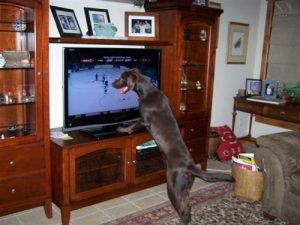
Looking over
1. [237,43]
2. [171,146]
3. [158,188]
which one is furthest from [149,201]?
[237,43]

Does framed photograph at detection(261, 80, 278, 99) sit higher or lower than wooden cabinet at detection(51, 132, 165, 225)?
higher

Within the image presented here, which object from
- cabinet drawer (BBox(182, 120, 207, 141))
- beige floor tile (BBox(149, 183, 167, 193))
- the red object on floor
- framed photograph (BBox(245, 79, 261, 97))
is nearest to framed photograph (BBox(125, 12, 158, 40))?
cabinet drawer (BBox(182, 120, 207, 141))

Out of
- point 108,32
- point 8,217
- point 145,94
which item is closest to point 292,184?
point 145,94

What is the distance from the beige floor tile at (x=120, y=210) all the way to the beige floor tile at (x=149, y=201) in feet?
0.22

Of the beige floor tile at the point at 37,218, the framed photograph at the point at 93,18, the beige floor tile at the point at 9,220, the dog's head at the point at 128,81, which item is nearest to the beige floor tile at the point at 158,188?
the beige floor tile at the point at 37,218

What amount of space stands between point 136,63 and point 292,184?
65.8 inches

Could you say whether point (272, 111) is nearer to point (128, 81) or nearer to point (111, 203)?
point (111, 203)

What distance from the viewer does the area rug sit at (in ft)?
8.70

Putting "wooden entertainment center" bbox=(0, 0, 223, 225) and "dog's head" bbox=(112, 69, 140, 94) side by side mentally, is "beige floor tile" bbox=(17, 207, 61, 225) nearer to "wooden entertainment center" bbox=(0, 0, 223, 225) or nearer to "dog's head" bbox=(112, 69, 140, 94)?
"wooden entertainment center" bbox=(0, 0, 223, 225)

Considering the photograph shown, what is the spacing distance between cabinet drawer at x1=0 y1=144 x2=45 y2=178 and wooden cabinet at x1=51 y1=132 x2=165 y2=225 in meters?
0.13

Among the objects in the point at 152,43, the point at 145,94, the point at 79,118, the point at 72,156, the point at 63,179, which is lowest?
the point at 63,179

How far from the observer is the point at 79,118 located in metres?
2.80

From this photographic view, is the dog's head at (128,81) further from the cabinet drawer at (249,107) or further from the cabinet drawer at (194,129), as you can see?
the cabinet drawer at (249,107)

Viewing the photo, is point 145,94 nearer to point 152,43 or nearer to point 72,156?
point 72,156
